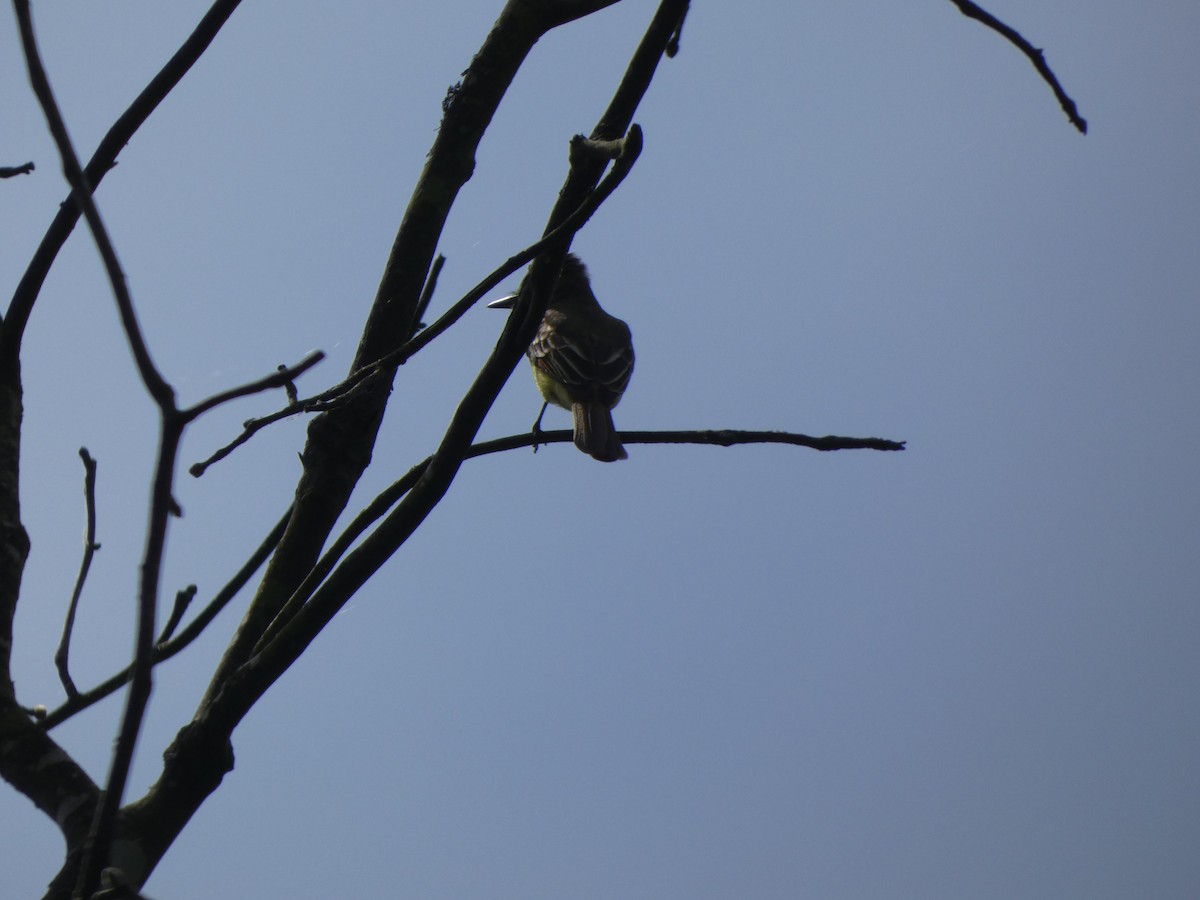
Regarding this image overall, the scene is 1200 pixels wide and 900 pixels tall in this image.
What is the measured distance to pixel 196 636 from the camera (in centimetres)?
268

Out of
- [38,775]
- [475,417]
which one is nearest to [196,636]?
[38,775]

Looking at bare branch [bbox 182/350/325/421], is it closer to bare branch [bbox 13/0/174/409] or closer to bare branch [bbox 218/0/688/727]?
bare branch [bbox 13/0/174/409]

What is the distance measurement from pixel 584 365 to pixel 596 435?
4.23 feet

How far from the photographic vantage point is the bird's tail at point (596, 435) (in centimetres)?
556

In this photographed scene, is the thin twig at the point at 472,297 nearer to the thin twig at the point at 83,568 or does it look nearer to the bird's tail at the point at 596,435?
the thin twig at the point at 83,568

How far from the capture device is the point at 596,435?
573 centimetres

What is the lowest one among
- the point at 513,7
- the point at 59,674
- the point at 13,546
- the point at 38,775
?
the point at 38,775

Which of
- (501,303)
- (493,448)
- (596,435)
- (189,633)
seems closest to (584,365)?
(501,303)

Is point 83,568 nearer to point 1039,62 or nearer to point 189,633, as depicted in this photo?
point 189,633

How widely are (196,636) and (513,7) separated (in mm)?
1860

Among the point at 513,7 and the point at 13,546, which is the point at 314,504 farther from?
the point at 513,7

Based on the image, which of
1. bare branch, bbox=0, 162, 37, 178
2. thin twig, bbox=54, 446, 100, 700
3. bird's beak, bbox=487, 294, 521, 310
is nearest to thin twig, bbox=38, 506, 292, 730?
thin twig, bbox=54, 446, 100, 700

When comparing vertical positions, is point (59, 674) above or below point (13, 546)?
below

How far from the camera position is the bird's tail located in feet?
18.2
